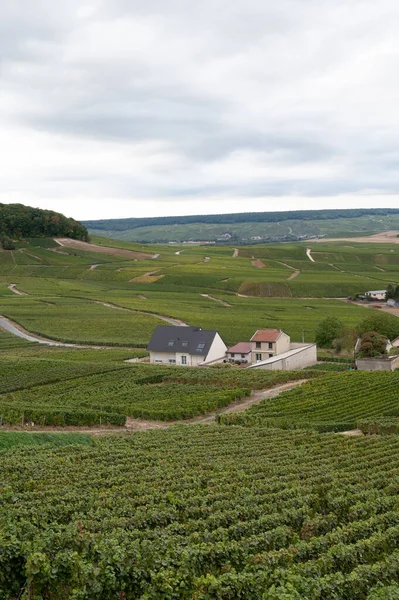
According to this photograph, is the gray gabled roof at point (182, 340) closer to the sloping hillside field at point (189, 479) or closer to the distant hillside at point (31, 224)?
the sloping hillside field at point (189, 479)

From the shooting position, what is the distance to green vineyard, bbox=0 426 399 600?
1692 centimetres

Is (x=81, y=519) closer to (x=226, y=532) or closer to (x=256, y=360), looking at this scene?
(x=226, y=532)

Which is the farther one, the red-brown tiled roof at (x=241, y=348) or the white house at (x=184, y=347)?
the red-brown tiled roof at (x=241, y=348)

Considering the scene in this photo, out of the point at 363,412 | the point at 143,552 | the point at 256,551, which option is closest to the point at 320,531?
the point at 256,551

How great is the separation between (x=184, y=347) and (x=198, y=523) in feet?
178

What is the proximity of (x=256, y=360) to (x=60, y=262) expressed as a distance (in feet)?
325

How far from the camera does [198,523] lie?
2130cm

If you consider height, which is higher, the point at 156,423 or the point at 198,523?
the point at 198,523

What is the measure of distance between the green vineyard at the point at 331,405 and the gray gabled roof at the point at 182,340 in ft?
60.2

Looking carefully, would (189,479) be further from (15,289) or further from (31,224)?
(31,224)

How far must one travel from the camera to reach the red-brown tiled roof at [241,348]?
77.1 m

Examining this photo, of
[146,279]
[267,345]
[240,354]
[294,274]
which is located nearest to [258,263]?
[294,274]

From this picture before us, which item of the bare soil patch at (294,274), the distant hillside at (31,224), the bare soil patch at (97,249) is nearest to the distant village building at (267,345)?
the bare soil patch at (294,274)

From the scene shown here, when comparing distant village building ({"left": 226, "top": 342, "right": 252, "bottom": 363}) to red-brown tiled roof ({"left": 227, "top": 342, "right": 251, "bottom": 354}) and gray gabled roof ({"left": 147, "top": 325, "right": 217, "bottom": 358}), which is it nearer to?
red-brown tiled roof ({"left": 227, "top": 342, "right": 251, "bottom": 354})
